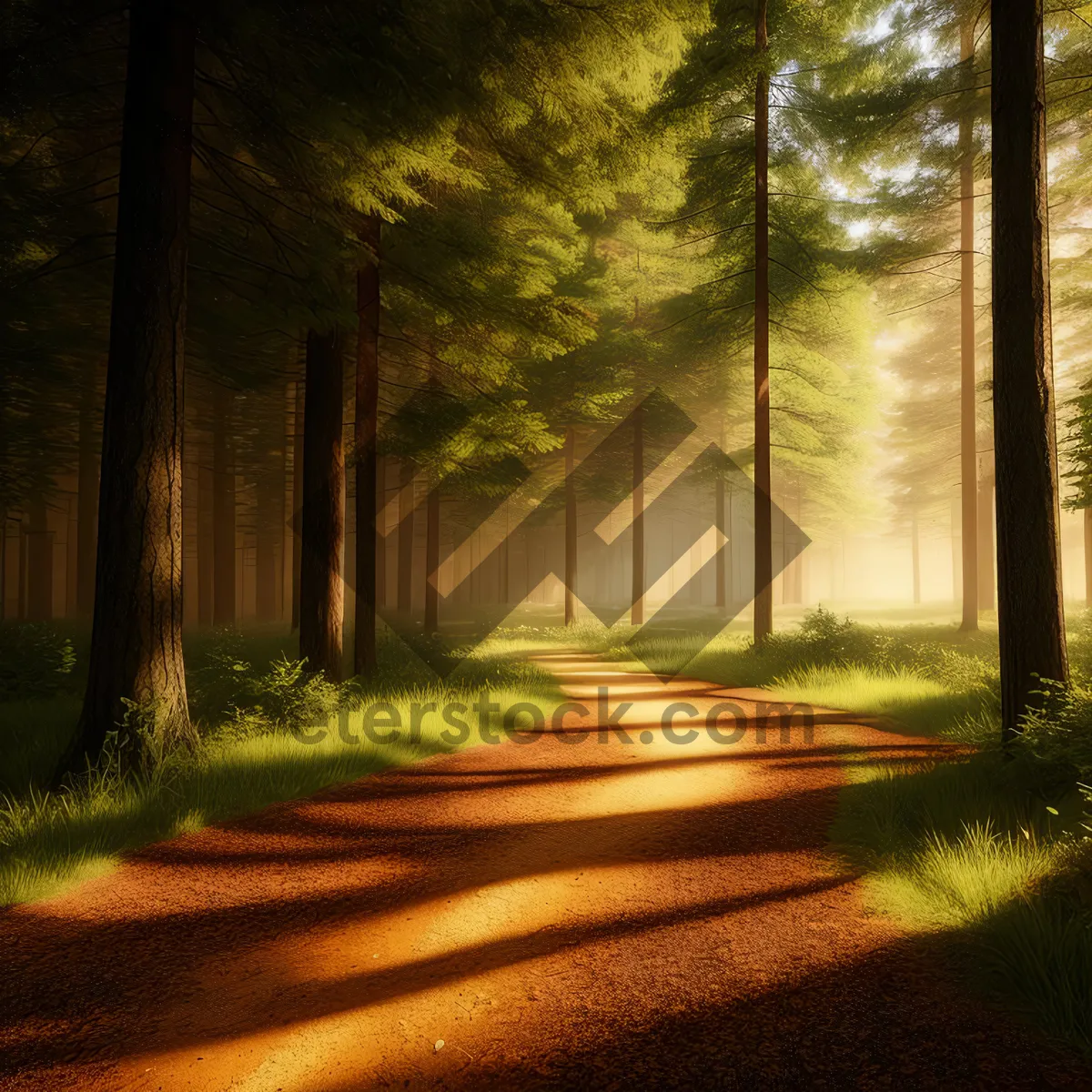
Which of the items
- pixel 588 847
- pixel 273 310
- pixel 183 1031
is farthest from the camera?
pixel 273 310

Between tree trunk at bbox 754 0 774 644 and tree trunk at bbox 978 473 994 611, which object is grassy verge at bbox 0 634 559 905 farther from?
tree trunk at bbox 978 473 994 611

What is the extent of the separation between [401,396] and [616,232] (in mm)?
11220

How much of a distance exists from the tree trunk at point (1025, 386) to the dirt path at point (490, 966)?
8.20 ft

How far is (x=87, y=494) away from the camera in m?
18.1

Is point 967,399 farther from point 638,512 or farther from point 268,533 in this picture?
point 268,533

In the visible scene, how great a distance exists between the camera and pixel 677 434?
2759 centimetres

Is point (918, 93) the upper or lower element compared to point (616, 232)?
lower

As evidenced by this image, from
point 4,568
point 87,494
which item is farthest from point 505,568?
point 87,494

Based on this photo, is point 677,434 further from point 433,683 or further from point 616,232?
point 433,683

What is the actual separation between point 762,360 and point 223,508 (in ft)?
56.5

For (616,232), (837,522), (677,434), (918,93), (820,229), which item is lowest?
(837,522)

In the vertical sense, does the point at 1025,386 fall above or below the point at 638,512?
below

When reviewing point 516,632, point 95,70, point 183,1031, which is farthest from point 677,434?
point 183,1031

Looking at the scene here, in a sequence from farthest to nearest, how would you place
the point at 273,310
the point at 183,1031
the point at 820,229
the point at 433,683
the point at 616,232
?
1. the point at 616,232
2. the point at 820,229
3. the point at 433,683
4. the point at 273,310
5. the point at 183,1031
